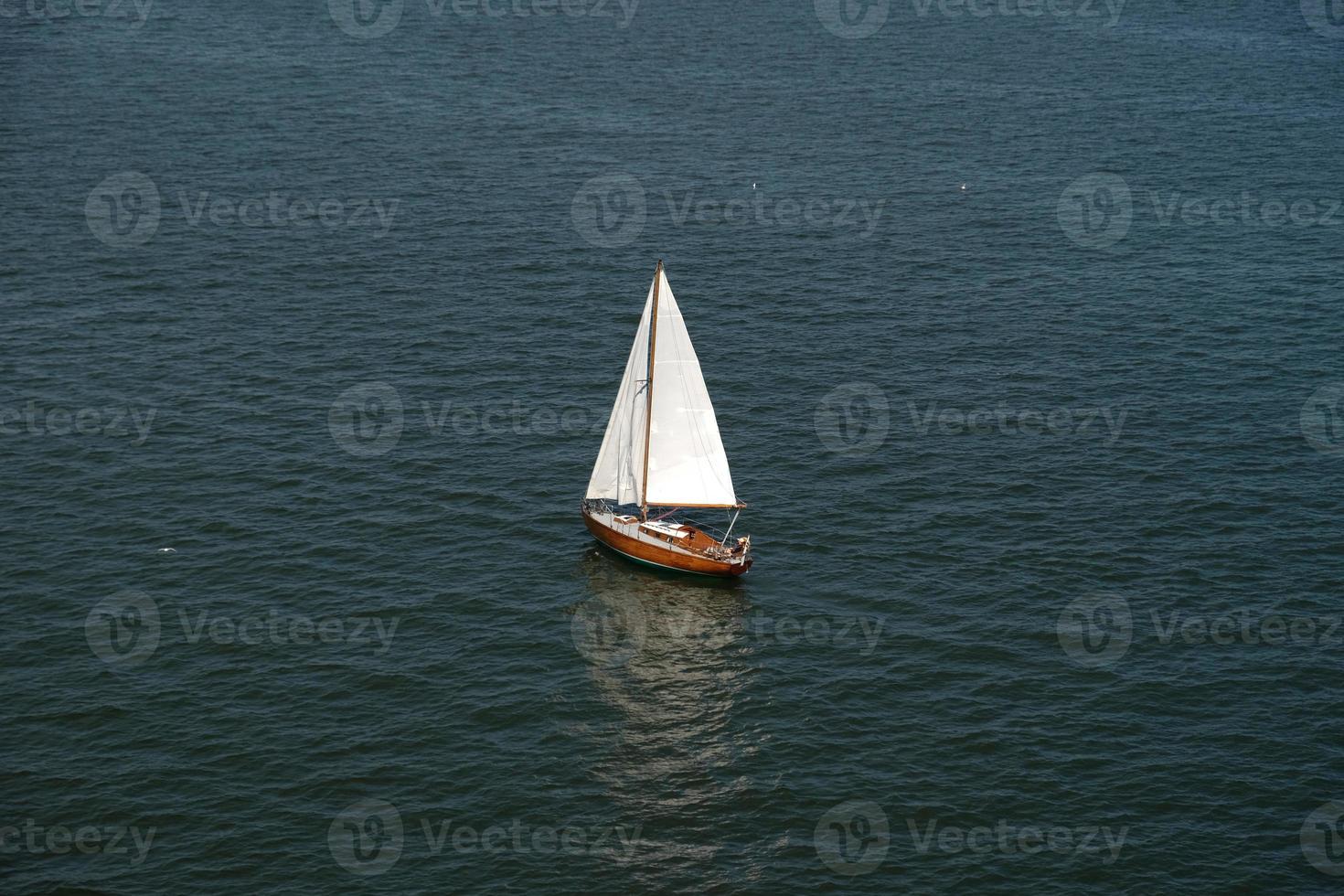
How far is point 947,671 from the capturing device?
3398 inches

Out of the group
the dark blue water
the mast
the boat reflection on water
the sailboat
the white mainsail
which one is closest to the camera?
the dark blue water

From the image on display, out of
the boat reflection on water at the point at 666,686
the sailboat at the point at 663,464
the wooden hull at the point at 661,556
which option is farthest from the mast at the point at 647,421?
the boat reflection on water at the point at 666,686

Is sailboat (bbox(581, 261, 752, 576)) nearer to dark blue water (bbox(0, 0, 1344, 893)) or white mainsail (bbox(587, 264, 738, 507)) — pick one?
white mainsail (bbox(587, 264, 738, 507))

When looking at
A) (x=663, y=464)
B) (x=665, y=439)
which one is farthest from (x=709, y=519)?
(x=665, y=439)

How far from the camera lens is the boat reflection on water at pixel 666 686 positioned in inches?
3051

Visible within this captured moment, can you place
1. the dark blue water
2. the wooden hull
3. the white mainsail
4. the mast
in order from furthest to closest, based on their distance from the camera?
the white mainsail, the mast, the wooden hull, the dark blue water

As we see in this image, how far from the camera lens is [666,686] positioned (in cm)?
8569

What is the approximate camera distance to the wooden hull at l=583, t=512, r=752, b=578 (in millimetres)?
92812

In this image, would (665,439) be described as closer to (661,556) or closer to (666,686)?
(661,556)

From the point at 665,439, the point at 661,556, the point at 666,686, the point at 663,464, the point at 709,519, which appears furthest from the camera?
the point at 709,519

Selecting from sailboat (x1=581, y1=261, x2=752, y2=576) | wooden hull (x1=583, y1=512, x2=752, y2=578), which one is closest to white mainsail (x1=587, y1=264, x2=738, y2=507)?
sailboat (x1=581, y1=261, x2=752, y2=576)

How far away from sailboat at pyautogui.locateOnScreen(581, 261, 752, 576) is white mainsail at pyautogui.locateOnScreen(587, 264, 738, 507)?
2.2 inches

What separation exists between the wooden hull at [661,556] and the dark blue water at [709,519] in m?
1.31

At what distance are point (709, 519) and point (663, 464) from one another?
20.6ft
